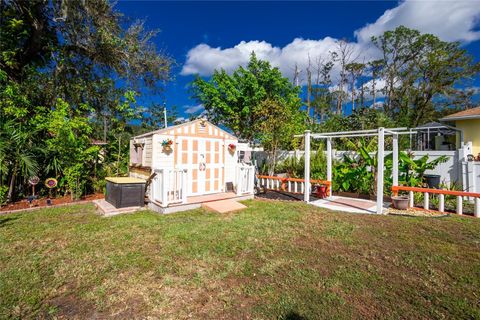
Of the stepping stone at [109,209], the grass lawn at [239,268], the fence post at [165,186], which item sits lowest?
the grass lawn at [239,268]

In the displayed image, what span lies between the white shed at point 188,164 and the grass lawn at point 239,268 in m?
1.31

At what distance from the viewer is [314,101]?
25.7 meters

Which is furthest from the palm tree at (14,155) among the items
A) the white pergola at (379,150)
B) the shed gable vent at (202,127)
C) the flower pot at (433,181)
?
the flower pot at (433,181)

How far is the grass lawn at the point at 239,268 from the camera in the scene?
2.49 m

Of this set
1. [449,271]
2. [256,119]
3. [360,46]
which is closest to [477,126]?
[256,119]

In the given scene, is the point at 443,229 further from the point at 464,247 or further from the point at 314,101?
the point at 314,101

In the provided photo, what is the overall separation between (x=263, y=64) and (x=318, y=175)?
A: 7544 mm

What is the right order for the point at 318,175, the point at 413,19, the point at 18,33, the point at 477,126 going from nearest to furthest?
the point at 18,33 < the point at 318,175 < the point at 477,126 < the point at 413,19

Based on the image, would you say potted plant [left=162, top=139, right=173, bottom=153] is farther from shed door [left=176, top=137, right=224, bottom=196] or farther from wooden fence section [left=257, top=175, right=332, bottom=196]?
wooden fence section [left=257, top=175, right=332, bottom=196]

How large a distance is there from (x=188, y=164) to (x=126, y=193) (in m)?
2.02

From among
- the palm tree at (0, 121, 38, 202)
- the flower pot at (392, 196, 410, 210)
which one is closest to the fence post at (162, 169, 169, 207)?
the palm tree at (0, 121, 38, 202)

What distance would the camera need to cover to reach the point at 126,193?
21.4 feet

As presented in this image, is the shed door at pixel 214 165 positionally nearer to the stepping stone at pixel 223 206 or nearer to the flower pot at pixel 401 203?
the stepping stone at pixel 223 206

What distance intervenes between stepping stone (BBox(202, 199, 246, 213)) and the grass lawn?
105cm
